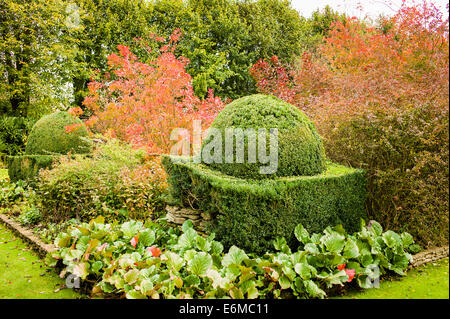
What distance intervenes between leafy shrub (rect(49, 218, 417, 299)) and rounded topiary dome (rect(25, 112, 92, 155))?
4.97m

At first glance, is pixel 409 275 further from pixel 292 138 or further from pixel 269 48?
pixel 269 48

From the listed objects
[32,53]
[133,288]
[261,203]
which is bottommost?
[133,288]

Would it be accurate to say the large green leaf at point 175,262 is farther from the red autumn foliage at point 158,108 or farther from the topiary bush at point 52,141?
the topiary bush at point 52,141

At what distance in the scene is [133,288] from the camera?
3021 millimetres

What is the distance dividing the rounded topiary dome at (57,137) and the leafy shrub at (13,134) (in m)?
5.35

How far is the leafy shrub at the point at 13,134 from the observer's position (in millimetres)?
12867

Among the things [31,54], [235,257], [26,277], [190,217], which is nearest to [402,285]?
[235,257]

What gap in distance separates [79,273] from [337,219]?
303cm

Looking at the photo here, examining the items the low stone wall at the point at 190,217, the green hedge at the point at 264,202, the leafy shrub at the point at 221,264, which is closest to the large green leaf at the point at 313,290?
the leafy shrub at the point at 221,264

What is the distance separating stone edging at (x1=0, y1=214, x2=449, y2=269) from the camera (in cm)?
304

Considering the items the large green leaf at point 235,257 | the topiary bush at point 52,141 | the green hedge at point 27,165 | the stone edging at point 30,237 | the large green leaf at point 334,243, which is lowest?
the stone edging at point 30,237

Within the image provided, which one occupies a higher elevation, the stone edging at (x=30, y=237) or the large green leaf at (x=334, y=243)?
the large green leaf at (x=334, y=243)

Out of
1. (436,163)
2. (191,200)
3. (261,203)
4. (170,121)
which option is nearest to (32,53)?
(170,121)

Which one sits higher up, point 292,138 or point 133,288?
point 292,138
